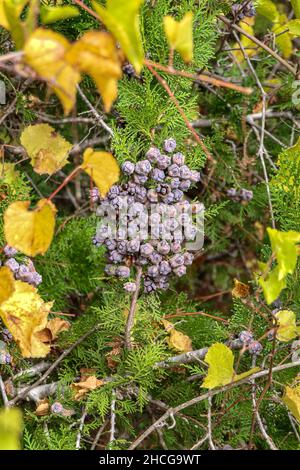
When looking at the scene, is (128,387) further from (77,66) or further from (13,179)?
(77,66)

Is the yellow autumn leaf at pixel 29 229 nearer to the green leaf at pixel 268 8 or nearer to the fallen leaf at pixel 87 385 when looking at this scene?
the fallen leaf at pixel 87 385

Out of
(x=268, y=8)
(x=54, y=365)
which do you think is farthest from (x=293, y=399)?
(x=268, y=8)

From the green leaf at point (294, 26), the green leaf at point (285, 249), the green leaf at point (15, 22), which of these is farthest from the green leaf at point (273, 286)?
the green leaf at point (294, 26)

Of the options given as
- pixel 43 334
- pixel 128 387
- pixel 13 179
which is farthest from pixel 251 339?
pixel 13 179

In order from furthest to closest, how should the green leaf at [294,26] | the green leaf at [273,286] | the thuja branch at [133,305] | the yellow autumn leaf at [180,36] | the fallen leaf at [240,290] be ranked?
the green leaf at [294,26], the fallen leaf at [240,290], the thuja branch at [133,305], the green leaf at [273,286], the yellow autumn leaf at [180,36]

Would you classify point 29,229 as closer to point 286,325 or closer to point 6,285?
point 6,285

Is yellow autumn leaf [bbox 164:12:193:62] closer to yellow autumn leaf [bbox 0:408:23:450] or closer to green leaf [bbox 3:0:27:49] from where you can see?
green leaf [bbox 3:0:27:49]
